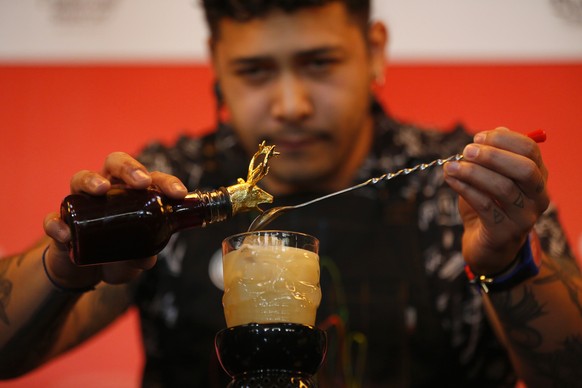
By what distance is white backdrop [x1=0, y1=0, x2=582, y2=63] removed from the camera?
2602 mm

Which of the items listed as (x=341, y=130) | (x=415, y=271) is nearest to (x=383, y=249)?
(x=415, y=271)

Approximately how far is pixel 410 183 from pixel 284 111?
16.8 inches

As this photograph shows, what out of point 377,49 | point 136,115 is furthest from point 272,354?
point 136,115

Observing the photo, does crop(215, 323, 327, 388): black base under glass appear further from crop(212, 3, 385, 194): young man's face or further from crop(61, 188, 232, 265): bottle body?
crop(212, 3, 385, 194): young man's face

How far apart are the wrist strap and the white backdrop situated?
4.40ft

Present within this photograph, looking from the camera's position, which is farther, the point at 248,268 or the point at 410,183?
the point at 410,183

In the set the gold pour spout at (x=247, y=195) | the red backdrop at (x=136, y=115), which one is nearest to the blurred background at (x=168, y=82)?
the red backdrop at (x=136, y=115)

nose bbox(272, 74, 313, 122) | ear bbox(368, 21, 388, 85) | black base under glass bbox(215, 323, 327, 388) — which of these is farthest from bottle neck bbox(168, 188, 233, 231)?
ear bbox(368, 21, 388, 85)

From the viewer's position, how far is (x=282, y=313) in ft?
3.59

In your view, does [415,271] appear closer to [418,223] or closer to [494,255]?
[418,223]

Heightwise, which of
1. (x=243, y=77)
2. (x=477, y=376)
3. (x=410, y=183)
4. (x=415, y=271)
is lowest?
(x=477, y=376)

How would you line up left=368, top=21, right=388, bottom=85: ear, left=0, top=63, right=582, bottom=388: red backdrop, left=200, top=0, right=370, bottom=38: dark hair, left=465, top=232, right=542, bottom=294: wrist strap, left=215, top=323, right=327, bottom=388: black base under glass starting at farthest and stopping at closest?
1. left=0, top=63, right=582, bottom=388: red backdrop
2. left=368, top=21, right=388, bottom=85: ear
3. left=200, top=0, right=370, bottom=38: dark hair
4. left=465, top=232, right=542, bottom=294: wrist strap
5. left=215, top=323, right=327, bottom=388: black base under glass

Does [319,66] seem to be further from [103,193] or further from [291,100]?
[103,193]

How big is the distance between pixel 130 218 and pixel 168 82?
1.69 meters
